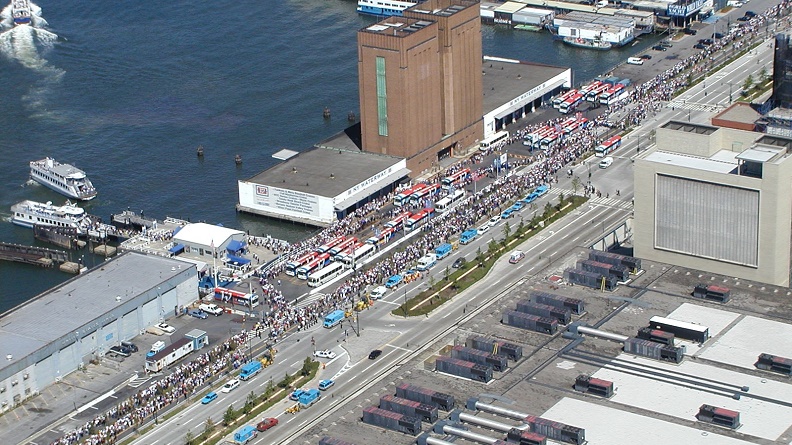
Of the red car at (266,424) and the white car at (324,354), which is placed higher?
the white car at (324,354)

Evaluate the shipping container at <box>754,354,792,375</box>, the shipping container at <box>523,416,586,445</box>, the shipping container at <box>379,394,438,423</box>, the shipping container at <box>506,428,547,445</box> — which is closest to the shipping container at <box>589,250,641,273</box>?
the shipping container at <box>754,354,792,375</box>

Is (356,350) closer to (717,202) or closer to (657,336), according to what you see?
(657,336)

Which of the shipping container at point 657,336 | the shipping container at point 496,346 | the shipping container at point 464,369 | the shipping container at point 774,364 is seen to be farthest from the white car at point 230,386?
the shipping container at point 774,364

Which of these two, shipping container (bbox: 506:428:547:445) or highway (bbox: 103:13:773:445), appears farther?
highway (bbox: 103:13:773:445)

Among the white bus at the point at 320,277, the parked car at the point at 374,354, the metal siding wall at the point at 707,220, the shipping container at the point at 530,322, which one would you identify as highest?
the metal siding wall at the point at 707,220

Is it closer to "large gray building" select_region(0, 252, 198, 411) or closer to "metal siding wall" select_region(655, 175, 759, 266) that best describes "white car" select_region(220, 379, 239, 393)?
"large gray building" select_region(0, 252, 198, 411)

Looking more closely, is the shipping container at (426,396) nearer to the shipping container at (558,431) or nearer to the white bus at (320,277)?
the shipping container at (558,431)
